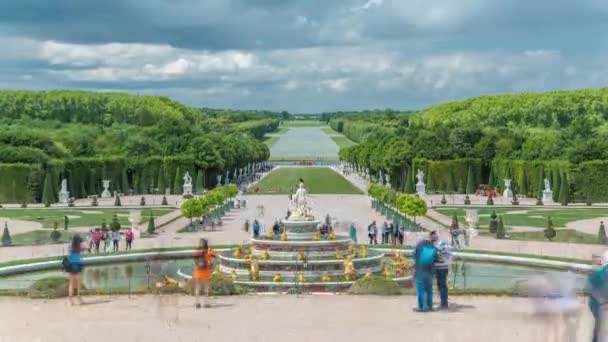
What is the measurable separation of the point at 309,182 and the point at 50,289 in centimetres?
8048

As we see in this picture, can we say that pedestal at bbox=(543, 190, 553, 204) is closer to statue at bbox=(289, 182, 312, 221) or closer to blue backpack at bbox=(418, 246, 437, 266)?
statue at bbox=(289, 182, 312, 221)

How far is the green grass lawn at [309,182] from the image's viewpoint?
91.3 meters

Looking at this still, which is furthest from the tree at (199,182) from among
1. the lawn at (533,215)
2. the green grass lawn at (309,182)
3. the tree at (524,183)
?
the lawn at (533,215)

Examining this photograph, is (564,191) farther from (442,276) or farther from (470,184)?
(442,276)

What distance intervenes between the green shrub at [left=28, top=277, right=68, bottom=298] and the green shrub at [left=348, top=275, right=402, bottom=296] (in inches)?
268

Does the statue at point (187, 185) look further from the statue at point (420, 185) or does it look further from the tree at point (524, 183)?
the tree at point (524, 183)

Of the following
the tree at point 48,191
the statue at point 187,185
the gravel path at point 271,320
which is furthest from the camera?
the statue at point 187,185

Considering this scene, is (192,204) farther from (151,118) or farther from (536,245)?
(151,118)

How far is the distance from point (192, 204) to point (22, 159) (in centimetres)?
2938

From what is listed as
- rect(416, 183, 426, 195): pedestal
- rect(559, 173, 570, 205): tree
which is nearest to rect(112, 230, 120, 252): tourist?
rect(559, 173, 570, 205): tree

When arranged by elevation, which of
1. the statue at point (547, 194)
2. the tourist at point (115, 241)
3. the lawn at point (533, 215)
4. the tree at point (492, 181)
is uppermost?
Answer: the tree at point (492, 181)

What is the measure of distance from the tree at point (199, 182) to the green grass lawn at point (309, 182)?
5523 mm

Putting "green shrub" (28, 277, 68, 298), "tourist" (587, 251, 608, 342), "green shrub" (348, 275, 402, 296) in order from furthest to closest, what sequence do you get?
1. "green shrub" (348, 275, 402, 296)
2. "green shrub" (28, 277, 68, 298)
3. "tourist" (587, 251, 608, 342)

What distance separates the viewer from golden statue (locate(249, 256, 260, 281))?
29438 millimetres
